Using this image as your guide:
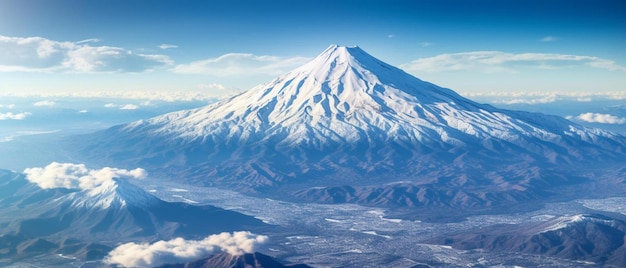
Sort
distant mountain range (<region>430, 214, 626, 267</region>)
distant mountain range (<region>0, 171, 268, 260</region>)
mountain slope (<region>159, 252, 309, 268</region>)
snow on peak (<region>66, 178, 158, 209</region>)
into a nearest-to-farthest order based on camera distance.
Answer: mountain slope (<region>159, 252, 309, 268</region>)
distant mountain range (<region>430, 214, 626, 267</region>)
distant mountain range (<region>0, 171, 268, 260</region>)
snow on peak (<region>66, 178, 158, 209</region>)

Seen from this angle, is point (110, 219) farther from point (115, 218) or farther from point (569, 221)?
point (569, 221)

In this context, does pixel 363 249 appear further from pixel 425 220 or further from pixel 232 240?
pixel 425 220

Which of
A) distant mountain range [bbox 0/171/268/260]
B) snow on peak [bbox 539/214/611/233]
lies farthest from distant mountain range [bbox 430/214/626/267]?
distant mountain range [bbox 0/171/268/260]

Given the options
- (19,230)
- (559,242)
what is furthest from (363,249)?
(19,230)

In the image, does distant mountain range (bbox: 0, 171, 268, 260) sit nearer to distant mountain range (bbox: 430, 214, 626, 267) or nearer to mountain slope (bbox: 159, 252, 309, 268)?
mountain slope (bbox: 159, 252, 309, 268)

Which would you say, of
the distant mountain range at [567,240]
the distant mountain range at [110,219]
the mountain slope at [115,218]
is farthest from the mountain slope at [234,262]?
the distant mountain range at [567,240]

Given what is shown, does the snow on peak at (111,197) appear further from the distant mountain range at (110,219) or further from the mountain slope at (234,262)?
the mountain slope at (234,262)

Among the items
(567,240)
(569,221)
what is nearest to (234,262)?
(567,240)
